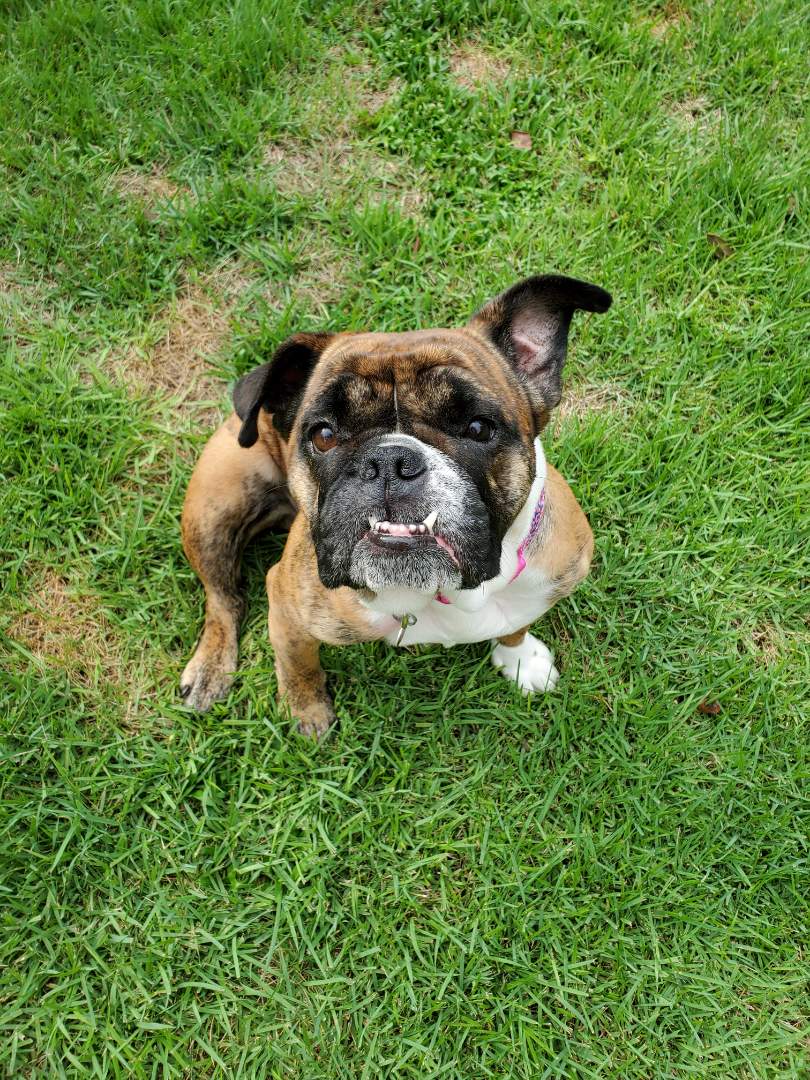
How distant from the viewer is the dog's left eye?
8.99 feet

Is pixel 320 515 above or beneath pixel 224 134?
beneath

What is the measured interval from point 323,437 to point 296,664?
1081 mm

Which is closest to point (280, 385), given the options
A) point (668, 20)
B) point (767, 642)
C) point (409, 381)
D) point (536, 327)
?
point (409, 381)

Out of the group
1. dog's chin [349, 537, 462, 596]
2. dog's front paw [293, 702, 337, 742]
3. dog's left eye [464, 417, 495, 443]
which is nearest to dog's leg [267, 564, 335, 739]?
dog's front paw [293, 702, 337, 742]

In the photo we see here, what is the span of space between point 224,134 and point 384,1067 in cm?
455

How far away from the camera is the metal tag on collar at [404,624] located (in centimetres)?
302

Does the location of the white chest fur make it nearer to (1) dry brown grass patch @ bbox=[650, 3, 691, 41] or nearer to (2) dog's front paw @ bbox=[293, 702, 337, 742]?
(2) dog's front paw @ bbox=[293, 702, 337, 742]

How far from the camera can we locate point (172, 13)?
15.8 feet

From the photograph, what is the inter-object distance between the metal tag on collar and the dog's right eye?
0.63m

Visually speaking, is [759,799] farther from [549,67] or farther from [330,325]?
[549,67]

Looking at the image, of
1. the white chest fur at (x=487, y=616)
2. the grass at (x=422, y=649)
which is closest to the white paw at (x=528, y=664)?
the grass at (x=422, y=649)

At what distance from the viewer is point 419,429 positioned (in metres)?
2.70

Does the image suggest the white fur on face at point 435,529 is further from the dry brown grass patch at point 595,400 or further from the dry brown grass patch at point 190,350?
the dry brown grass patch at point 190,350

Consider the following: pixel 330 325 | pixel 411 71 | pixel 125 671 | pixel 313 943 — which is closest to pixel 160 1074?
pixel 313 943
